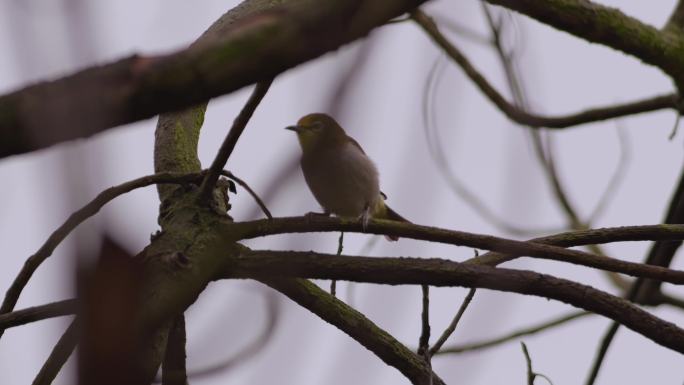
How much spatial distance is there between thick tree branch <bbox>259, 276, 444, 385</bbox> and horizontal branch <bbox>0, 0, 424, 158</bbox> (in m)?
2.24

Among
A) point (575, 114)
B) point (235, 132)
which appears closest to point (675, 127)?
point (575, 114)

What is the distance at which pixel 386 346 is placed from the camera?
10.9ft

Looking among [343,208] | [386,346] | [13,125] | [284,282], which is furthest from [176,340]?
[343,208]

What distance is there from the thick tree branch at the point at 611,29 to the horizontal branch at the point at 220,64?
111 cm

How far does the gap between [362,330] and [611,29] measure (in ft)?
5.62

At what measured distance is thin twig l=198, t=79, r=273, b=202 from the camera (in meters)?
2.75

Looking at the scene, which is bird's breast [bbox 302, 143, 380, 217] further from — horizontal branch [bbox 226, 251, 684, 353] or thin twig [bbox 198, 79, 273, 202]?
horizontal branch [bbox 226, 251, 684, 353]

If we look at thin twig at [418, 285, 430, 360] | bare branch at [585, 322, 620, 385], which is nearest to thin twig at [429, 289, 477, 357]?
thin twig at [418, 285, 430, 360]

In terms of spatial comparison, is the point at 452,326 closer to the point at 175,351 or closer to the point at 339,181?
the point at 175,351

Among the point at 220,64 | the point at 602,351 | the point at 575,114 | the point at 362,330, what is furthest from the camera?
the point at 575,114

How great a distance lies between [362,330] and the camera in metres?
3.32

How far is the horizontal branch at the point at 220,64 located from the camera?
1.04 metres

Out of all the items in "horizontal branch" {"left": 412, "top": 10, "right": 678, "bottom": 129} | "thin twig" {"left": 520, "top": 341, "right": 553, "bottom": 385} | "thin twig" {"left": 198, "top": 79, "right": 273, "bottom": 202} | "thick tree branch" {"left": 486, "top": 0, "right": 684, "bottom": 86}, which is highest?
"horizontal branch" {"left": 412, "top": 10, "right": 678, "bottom": 129}

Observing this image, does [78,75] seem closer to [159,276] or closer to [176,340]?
[159,276]
